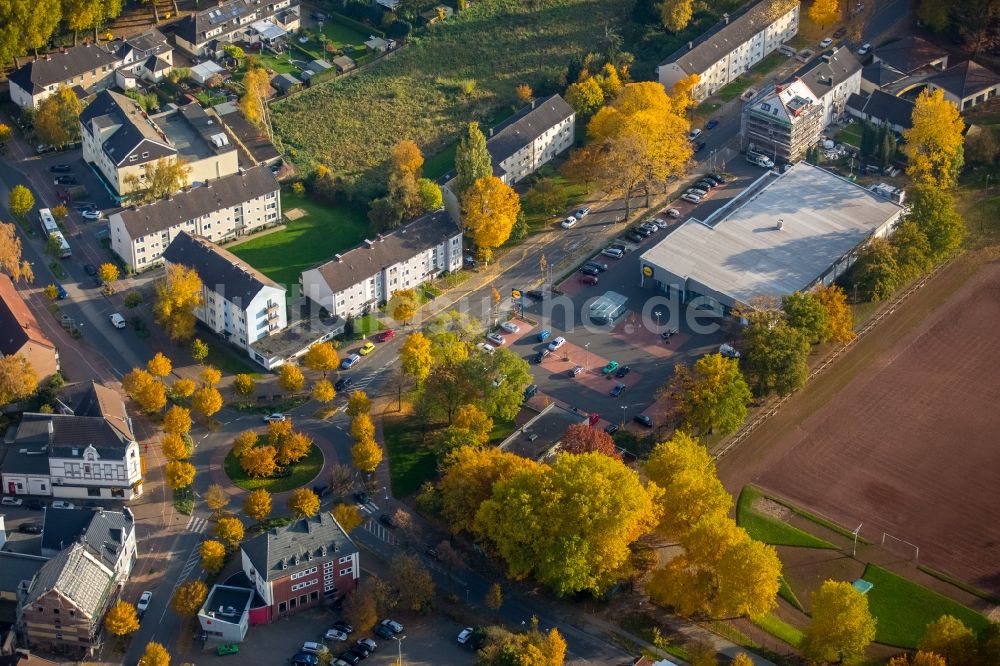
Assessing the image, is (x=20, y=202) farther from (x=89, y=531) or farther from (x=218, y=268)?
(x=89, y=531)

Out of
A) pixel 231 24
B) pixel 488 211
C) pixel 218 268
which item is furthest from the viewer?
pixel 231 24

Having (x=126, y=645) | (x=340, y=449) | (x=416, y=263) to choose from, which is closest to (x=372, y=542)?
(x=340, y=449)

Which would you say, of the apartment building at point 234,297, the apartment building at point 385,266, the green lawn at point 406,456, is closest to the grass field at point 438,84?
the apartment building at point 385,266

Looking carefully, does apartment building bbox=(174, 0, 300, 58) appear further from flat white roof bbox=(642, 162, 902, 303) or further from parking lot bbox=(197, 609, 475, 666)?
parking lot bbox=(197, 609, 475, 666)

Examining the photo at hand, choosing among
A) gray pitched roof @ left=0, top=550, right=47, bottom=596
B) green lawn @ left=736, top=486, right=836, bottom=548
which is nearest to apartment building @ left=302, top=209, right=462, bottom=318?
gray pitched roof @ left=0, top=550, right=47, bottom=596

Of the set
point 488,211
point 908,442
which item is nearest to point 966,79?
point 908,442

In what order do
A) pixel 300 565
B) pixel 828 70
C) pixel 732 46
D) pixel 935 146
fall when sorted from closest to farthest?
pixel 300 565 → pixel 935 146 → pixel 828 70 → pixel 732 46

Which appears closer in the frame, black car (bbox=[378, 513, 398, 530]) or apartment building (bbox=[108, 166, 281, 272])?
black car (bbox=[378, 513, 398, 530])
